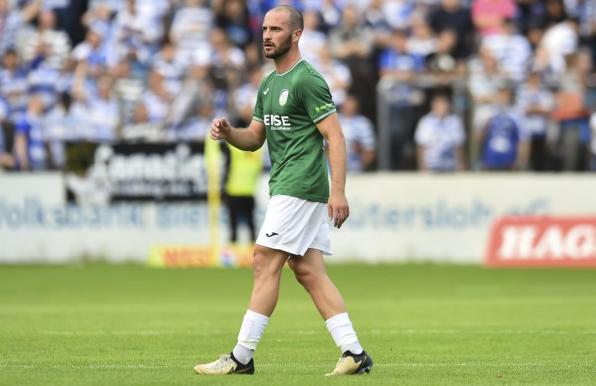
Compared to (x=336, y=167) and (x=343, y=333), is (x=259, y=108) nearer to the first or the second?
(x=336, y=167)

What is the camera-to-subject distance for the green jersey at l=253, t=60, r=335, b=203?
8.91 meters

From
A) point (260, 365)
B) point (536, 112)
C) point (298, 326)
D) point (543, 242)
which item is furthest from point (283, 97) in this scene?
point (536, 112)

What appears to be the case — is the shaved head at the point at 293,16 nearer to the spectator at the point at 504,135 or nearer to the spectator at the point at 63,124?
the spectator at the point at 504,135

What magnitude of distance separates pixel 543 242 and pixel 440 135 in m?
2.61

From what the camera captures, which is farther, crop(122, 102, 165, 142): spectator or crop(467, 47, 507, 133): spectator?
crop(122, 102, 165, 142): spectator

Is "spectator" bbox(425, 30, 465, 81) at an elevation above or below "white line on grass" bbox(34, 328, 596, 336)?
above

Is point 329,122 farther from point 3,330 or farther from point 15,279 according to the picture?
point 15,279

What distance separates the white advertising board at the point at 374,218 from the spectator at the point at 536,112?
1.72 feet

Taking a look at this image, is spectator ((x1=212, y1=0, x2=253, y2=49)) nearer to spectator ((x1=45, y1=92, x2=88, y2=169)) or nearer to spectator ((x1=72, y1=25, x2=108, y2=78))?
spectator ((x1=72, y1=25, x2=108, y2=78))

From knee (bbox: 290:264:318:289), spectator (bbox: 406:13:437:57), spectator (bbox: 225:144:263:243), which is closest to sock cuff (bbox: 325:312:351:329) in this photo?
knee (bbox: 290:264:318:289)

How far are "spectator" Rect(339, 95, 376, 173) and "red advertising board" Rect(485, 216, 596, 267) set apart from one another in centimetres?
262

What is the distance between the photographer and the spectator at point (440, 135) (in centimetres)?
2469

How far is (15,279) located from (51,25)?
23.7ft

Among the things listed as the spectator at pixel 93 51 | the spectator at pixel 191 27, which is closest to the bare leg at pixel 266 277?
the spectator at pixel 93 51
